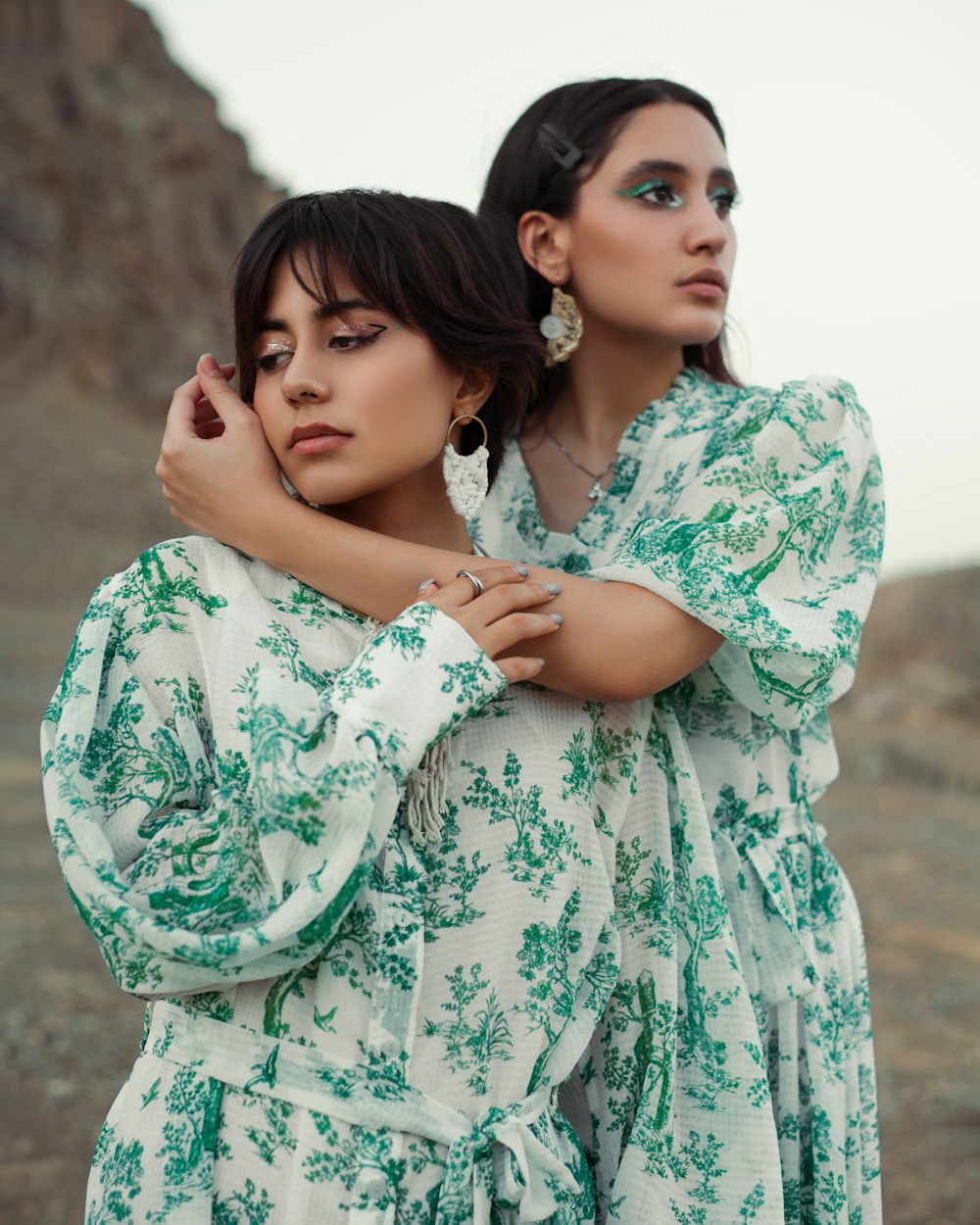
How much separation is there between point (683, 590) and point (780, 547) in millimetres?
194

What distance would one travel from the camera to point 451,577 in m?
1.62

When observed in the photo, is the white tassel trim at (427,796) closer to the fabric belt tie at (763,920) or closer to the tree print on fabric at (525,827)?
the tree print on fabric at (525,827)

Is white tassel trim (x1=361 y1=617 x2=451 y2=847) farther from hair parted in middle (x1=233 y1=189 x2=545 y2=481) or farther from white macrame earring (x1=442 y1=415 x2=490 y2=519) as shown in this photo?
hair parted in middle (x1=233 y1=189 x2=545 y2=481)

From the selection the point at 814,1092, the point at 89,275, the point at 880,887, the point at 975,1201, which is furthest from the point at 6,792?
the point at 89,275

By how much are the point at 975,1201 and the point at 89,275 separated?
928 inches

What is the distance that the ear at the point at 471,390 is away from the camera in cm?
180

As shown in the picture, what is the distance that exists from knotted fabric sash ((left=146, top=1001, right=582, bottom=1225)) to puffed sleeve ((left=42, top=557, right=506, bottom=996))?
4.6 inches

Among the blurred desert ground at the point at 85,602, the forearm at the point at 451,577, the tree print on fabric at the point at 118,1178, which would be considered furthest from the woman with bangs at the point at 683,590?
the blurred desert ground at the point at 85,602

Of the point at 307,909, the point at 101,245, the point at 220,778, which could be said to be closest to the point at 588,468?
the point at 220,778

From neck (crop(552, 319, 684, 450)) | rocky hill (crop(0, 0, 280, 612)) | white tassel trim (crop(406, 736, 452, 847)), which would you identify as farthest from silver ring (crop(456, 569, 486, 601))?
rocky hill (crop(0, 0, 280, 612))

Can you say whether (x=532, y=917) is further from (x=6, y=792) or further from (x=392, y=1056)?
(x=6, y=792)

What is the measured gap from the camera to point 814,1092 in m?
1.99

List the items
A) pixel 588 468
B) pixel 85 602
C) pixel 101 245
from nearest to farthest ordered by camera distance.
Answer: pixel 588 468 < pixel 85 602 < pixel 101 245

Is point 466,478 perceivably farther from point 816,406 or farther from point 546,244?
point 546,244
